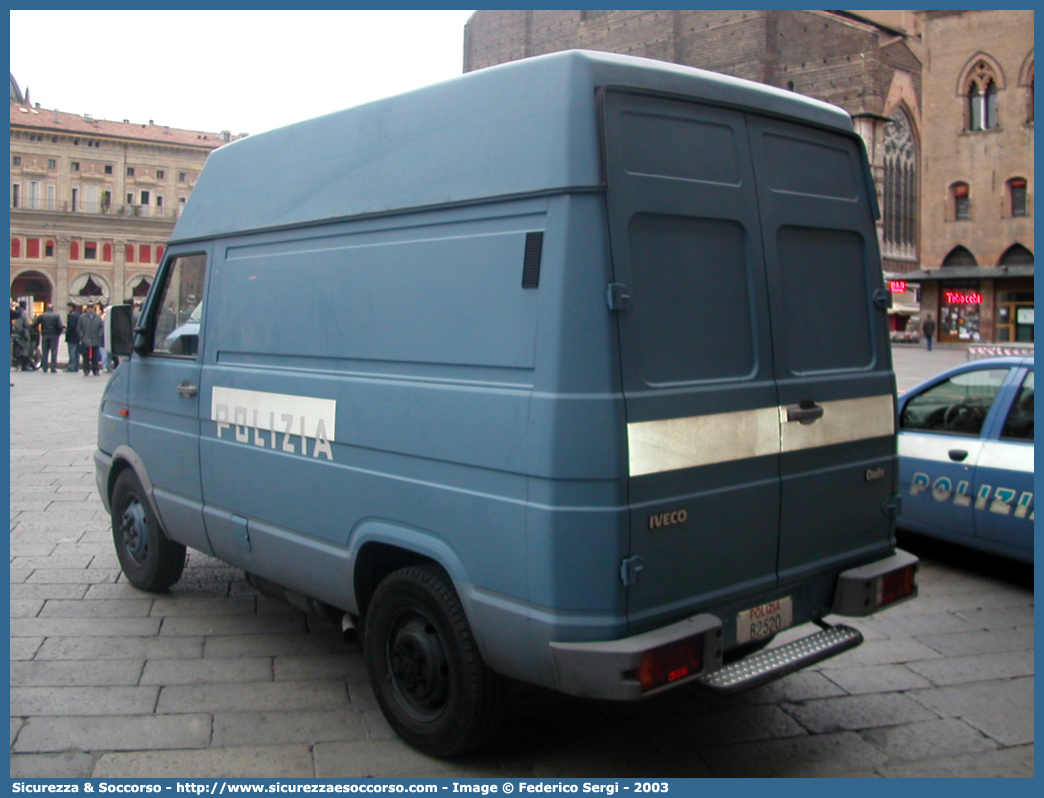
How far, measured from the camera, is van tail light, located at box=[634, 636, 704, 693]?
3227 mm

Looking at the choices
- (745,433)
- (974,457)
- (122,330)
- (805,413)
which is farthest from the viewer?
(974,457)

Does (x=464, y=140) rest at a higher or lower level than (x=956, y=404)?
higher

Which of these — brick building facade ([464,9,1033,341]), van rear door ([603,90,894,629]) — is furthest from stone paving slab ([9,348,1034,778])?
brick building facade ([464,9,1033,341])

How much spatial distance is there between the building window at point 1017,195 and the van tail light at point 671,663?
57.1 metres

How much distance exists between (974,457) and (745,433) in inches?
137

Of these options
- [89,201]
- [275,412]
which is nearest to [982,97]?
[275,412]

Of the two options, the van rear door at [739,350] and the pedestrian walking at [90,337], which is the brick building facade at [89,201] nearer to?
the pedestrian walking at [90,337]

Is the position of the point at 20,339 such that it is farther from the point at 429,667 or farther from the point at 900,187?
the point at 900,187

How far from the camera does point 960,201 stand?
5653 cm

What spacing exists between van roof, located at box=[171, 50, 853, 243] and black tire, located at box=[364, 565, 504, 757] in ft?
4.82

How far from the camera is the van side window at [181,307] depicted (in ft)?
17.6

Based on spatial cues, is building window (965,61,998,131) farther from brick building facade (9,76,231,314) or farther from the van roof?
the van roof

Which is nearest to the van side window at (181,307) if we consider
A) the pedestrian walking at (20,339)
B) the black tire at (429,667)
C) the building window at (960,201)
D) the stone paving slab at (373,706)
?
the stone paving slab at (373,706)

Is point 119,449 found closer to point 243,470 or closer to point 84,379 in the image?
point 243,470
